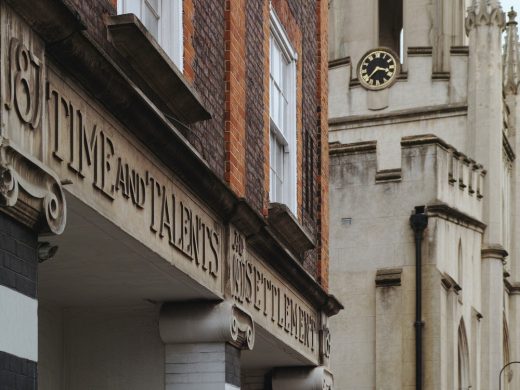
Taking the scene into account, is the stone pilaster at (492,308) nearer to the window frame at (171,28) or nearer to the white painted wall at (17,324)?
the window frame at (171,28)

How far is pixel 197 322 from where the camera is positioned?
12.5 meters

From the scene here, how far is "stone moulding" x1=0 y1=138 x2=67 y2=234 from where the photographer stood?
7535mm

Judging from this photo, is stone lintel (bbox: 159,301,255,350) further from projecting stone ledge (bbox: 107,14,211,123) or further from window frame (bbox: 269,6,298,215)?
window frame (bbox: 269,6,298,215)

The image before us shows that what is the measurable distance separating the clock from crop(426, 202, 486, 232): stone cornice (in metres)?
7.05

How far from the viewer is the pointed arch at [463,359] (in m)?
33.3

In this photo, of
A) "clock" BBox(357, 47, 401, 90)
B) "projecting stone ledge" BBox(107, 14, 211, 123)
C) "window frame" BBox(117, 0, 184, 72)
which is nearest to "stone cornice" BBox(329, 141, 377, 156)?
"clock" BBox(357, 47, 401, 90)

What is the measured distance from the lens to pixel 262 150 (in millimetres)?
14938

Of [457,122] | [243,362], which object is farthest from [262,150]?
[457,122]

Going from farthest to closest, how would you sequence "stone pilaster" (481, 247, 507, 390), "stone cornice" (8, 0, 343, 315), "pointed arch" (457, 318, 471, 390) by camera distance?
"stone pilaster" (481, 247, 507, 390)
"pointed arch" (457, 318, 471, 390)
"stone cornice" (8, 0, 343, 315)

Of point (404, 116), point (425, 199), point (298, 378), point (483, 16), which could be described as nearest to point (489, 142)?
point (404, 116)

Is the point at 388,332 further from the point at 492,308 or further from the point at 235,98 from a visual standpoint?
the point at 235,98

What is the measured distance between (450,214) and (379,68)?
8.91m

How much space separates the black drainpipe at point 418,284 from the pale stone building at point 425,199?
0.09 ft

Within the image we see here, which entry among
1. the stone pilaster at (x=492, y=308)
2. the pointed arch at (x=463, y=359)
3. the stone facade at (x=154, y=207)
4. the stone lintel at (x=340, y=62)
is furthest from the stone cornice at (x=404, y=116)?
the stone facade at (x=154, y=207)
